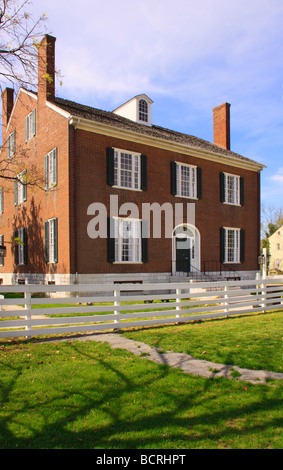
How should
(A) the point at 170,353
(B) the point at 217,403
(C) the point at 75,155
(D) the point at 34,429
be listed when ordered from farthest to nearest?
(C) the point at 75,155, (A) the point at 170,353, (B) the point at 217,403, (D) the point at 34,429

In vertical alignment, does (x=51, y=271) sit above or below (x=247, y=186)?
below

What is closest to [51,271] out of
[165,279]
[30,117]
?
[165,279]

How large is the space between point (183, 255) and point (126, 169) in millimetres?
6039

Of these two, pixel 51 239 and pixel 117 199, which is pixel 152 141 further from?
pixel 51 239

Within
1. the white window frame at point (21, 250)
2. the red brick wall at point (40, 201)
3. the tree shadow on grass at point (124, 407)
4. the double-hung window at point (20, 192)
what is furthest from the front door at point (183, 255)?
the tree shadow on grass at point (124, 407)

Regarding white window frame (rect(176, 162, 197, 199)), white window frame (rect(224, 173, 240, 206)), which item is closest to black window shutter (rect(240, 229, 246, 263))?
white window frame (rect(224, 173, 240, 206))

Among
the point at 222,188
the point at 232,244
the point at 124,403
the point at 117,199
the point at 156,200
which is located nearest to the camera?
the point at 124,403

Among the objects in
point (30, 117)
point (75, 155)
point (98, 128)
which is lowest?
point (75, 155)

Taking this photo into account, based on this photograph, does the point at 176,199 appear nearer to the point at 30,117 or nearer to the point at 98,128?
the point at 98,128

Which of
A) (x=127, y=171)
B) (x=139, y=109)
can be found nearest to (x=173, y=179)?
(x=127, y=171)

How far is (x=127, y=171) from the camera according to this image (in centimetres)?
1948

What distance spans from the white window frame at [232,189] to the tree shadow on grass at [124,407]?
770 inches

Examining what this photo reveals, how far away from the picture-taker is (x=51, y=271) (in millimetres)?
18922
